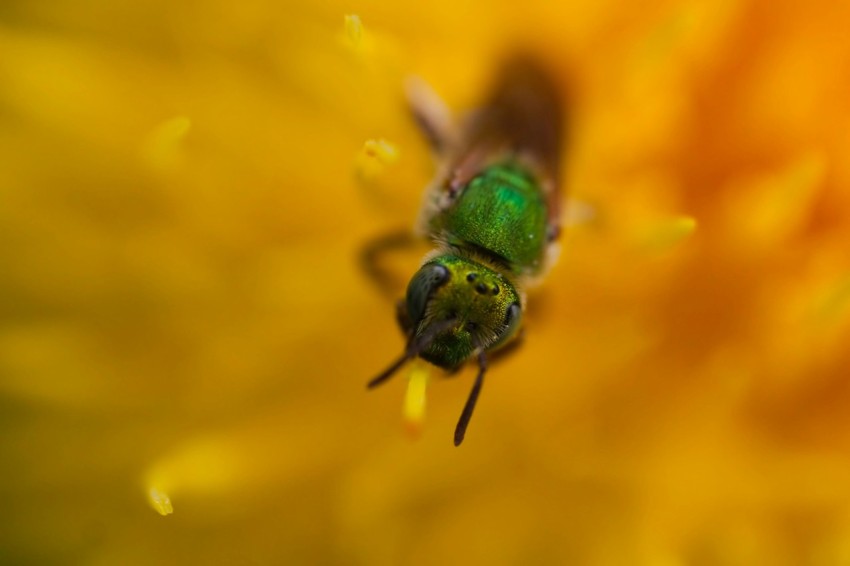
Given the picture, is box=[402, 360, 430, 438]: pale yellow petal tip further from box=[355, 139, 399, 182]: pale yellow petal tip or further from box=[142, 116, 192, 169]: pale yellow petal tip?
box=[142, 116, 192, 169]: pale yellow petal tip

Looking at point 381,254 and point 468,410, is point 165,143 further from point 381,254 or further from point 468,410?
point 468,410

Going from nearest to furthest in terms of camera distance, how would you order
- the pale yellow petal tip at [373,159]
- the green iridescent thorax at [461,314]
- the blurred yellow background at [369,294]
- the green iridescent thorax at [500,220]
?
the green iridescent thorax at [461,314]
the green iridescent thorax at [500,220]
the pale yellow petal tip at [373,159]
the blurred yellow background at [369,294]

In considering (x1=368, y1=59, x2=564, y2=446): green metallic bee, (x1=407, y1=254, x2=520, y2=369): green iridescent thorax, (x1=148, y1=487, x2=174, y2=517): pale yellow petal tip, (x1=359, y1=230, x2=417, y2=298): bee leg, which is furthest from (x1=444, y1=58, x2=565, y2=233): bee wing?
(x1=148, y1=487, x2=174, y2=517): pale yellow petal tip

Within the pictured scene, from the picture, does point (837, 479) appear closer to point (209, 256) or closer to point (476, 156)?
point (476, 156)

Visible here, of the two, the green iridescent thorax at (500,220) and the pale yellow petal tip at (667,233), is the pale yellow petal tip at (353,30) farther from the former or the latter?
the pale yellow petal tip at (667,233)

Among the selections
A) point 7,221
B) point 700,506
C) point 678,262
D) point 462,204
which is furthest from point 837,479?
point 7,221

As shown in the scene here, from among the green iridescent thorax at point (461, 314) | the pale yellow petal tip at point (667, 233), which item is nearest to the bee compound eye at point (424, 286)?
the green iridescent thorax at point (461, 314)

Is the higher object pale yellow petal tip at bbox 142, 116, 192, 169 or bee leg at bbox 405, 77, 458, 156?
bee leg at bbox 405, 77, 458, 156

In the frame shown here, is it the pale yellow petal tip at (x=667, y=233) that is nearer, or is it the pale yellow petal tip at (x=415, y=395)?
the pale yellow petal tip at (x=415, y=395)
